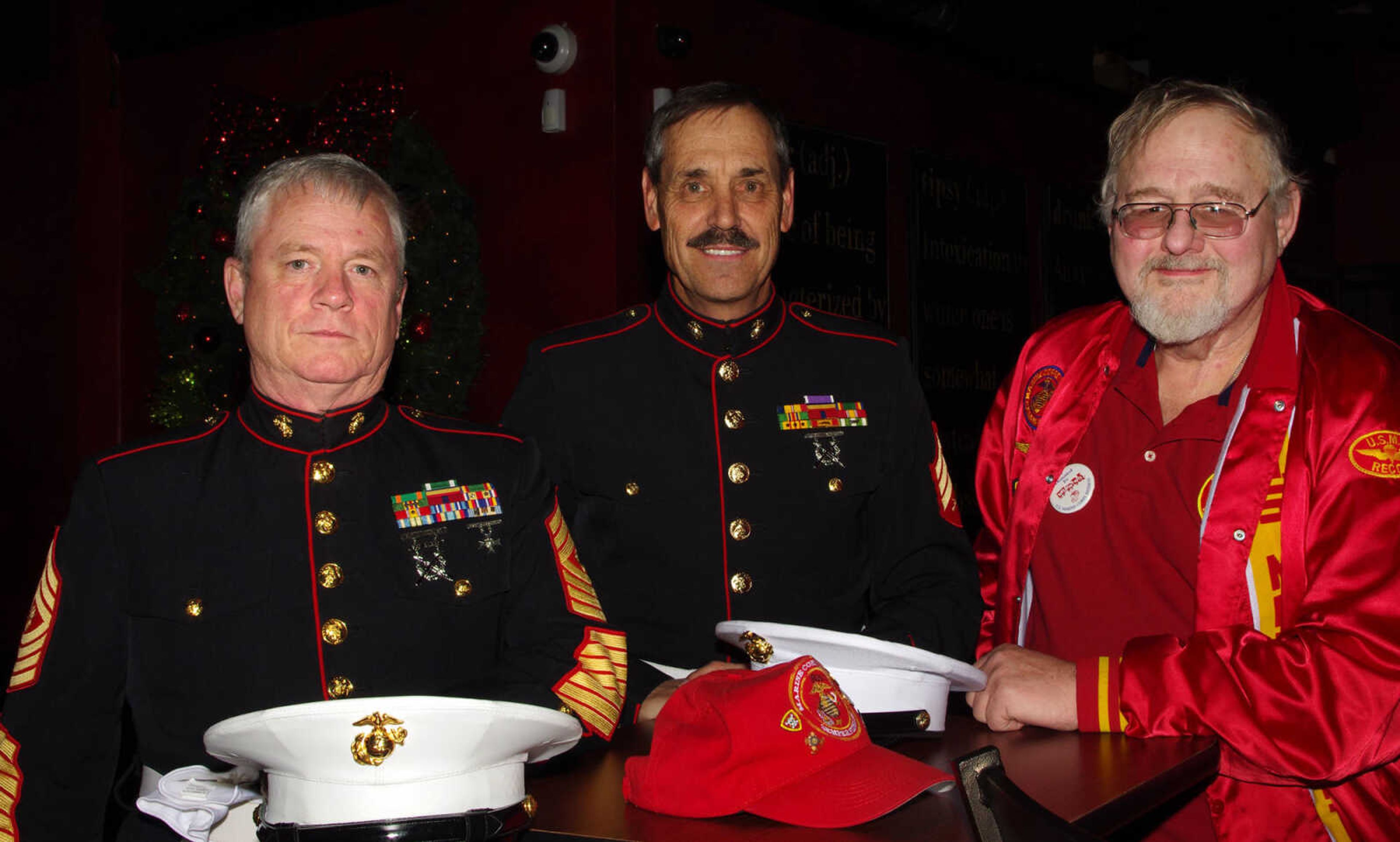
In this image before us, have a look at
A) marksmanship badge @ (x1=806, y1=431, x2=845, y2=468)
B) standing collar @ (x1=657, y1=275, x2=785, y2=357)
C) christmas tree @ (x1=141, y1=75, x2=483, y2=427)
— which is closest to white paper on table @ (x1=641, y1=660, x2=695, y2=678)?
marksmanship badge @ (x1=806, y1=431, x2=845, y2=468)

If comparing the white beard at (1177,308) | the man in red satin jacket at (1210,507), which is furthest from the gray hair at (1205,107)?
the white beard at (1177,308)

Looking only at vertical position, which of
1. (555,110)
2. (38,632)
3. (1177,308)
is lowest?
(38,632)

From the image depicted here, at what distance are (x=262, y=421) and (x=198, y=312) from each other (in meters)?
3.15

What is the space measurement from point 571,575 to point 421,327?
102 inches

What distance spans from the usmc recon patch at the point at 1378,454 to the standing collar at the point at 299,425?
5.45 feet

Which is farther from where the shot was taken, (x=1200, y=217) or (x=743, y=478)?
(x=743, y=478)

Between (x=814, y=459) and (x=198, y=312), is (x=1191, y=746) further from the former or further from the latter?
(x=198, y=312)

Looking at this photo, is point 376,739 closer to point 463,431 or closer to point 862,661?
point 862,661

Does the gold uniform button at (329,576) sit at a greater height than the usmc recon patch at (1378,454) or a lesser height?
lesser

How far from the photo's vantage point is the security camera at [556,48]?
4.43 metres

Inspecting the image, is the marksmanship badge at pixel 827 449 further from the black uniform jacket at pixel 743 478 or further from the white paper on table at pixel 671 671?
the white paper on table at pixel 671 671

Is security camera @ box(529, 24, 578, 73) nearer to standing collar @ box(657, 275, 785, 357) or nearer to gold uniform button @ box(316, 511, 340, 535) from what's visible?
standing collar @ box(657, 275, 785, 357)

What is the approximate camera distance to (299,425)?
6.53 feet

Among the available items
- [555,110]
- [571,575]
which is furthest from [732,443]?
[555,110]
